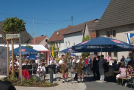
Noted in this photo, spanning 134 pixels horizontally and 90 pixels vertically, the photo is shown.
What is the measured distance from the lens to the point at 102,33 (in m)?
27.0

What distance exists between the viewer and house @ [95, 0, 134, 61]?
71.8 ft

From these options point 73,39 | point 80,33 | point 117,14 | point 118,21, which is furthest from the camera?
point 73,39

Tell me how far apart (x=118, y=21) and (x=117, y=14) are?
4.46 feet

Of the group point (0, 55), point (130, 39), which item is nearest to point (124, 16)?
point (130, 39)

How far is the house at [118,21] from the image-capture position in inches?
862

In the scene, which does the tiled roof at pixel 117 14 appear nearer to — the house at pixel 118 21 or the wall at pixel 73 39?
the house at pixel 118 21

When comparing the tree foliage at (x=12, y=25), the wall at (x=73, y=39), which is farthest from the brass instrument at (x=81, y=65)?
the wall at (x=73, y=39)

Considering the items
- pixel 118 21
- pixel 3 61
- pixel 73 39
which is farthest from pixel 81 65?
pixel 73 39

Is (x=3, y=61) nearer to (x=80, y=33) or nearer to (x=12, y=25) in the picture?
(x=12, y=25)

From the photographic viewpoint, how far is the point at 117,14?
80.0 feet

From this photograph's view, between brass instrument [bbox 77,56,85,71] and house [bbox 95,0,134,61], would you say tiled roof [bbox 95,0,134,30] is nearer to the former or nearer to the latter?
house [bbox 95,0,134,61]

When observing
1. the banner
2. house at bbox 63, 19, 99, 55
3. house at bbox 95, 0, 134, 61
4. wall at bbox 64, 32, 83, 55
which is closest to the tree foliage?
the banner

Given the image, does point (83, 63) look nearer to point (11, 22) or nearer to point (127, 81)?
point (127, 81)

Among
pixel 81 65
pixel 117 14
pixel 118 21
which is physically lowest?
pixel 81 65
